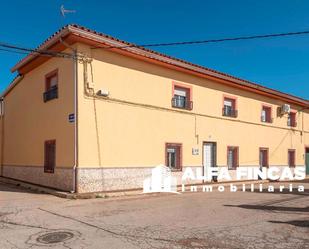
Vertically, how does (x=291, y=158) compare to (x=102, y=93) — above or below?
below

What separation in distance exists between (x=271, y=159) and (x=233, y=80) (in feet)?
21.3

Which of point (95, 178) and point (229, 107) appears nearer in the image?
point (95, 178)

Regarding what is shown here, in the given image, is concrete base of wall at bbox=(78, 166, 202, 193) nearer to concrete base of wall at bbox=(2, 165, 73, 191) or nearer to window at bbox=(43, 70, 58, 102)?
concrete base of wall at bbox=(2, 165, 73, 191)

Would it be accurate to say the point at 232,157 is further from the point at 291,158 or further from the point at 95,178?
the point at 95,178

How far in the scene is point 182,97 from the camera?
17.3 meters

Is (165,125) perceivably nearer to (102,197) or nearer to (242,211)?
(102,197)

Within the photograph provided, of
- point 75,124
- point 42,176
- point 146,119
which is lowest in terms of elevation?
point 42,176

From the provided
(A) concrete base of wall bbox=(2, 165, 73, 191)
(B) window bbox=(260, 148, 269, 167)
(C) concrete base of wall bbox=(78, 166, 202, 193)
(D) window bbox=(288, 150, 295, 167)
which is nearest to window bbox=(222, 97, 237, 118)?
(B) window bbox=(260, 148, 269, 167)

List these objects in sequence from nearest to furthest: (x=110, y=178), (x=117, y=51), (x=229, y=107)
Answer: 1. (x=110, y=178)
2. (x=117, y=51)
3. (x=229, y=107)

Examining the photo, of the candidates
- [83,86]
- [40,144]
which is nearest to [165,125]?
[83,86]

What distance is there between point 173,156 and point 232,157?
4757 millimetres

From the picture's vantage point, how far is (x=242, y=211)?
9.69 metres

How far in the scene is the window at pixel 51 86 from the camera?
14.8 meters

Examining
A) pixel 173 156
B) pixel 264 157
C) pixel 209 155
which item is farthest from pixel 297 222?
pixel 264 157
